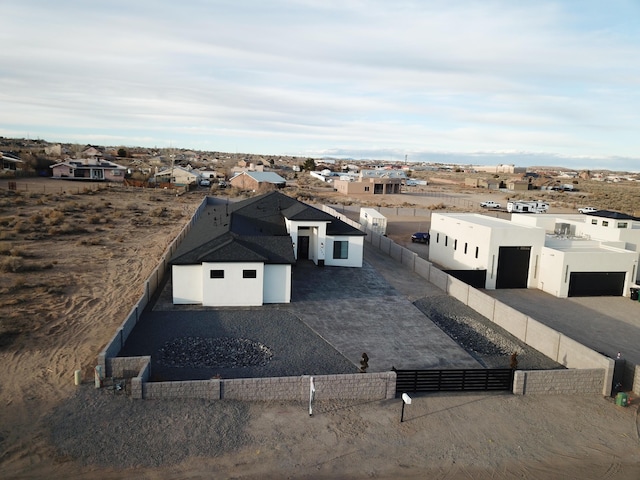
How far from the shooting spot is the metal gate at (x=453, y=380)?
16.1m

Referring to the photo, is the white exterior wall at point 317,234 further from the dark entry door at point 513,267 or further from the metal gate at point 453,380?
the metal gate at point 453,380

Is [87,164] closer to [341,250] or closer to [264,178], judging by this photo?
[264,178]

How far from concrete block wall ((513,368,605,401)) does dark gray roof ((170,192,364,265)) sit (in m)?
11.5

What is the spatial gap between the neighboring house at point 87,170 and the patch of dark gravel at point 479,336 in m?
77.4

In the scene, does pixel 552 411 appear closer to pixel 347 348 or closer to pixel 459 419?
pixel 459 419

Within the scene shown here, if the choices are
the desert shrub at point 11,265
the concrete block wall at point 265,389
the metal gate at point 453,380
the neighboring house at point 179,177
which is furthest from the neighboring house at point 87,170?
the metal gate at point 453,380

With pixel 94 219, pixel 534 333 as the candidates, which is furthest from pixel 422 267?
pixel 94 219

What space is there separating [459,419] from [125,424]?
914 centimetres

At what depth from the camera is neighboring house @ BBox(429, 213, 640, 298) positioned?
29.7 meters

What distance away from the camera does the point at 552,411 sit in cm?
1548

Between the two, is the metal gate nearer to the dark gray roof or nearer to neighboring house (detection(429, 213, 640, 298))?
the dark gray roof

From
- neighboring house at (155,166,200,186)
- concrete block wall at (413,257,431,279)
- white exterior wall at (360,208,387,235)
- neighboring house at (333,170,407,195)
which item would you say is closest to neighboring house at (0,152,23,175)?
neighboring house at (155,166,200,186)

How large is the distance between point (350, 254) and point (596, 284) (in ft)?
47.6

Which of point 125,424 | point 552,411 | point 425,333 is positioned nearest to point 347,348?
point 425,333
